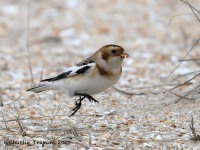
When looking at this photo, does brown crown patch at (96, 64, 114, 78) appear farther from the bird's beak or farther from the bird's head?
the bird's beak

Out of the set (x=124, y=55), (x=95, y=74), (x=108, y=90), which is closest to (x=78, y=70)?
(x=95, y=74)

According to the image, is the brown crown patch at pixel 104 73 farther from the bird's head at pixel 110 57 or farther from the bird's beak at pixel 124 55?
the bird's beak at pixel 124 55

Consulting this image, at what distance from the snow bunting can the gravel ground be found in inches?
9.7

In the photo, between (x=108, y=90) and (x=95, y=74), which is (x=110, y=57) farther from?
(x=108, y=90)

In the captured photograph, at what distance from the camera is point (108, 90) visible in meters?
6.03

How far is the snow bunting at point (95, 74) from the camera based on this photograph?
459 cm

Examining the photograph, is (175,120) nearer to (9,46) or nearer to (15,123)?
(15,123)

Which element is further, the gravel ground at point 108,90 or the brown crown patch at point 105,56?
the brown crown patch at point 105,56

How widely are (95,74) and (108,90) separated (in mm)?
1464

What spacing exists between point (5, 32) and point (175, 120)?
14.8 feet

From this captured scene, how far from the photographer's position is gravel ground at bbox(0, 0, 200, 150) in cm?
428

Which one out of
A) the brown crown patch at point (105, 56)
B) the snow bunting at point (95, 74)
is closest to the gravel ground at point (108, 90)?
the snow bunting at point (95, 74)

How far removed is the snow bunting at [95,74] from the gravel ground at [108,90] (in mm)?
248

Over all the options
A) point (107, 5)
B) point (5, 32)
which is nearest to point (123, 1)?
point (107, 5)
